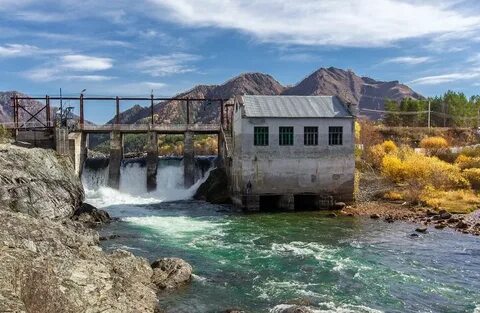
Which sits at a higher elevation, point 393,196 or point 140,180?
point 140,180

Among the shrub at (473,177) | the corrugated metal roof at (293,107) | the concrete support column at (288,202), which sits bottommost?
the concrete support column at (288,202)

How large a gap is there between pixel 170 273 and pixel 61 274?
7067mm

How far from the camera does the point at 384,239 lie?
1250 inches

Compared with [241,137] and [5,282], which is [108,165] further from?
[5,282]

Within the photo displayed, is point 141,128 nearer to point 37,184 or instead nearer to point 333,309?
point 37,184

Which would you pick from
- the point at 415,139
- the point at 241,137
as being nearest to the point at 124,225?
the point at 241,137

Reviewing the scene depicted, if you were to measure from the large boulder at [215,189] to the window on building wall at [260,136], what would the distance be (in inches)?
364

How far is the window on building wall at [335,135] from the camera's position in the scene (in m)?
44.2

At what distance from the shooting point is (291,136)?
43.6 metres

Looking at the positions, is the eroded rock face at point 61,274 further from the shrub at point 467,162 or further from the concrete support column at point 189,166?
the shrub at point 467,162

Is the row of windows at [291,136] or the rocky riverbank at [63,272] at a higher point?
the row of windows at [291,136]

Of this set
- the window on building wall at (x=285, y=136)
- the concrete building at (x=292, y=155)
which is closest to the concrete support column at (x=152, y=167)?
the concrete building at (x=292, y=155)

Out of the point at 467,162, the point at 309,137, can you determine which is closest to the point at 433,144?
the point at 467,162

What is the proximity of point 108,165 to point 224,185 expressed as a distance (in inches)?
588
